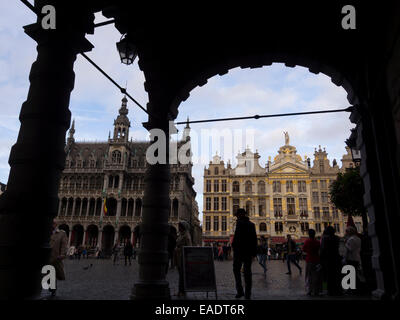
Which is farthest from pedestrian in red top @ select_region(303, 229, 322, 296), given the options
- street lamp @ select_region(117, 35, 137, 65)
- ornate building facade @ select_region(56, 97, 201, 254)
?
ornate building facade @ select_region(56, 97, 201, 254)

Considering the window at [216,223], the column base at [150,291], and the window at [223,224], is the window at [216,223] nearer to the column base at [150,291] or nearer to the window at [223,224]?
the window at [223,224]

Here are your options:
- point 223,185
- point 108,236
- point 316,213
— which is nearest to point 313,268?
point 108,236

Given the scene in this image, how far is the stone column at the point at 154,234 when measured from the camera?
232 inches

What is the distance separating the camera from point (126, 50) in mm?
5328

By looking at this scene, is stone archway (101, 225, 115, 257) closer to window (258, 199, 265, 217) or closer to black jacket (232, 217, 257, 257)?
window (258, 199, 265, 217)

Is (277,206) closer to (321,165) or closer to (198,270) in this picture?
(321,165)

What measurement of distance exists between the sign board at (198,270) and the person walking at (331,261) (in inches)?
121

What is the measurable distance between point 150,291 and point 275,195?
48536 millimetres

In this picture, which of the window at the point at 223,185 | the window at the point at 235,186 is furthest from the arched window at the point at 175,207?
the window at the point at 235,186

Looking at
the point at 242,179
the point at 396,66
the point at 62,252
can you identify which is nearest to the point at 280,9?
the point at 396,66

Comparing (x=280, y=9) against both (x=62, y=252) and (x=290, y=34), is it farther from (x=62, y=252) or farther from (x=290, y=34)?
(x=62, y=252)

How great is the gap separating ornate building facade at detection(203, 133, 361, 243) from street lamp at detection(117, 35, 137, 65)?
47153 mm

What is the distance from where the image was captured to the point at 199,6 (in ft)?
19.5

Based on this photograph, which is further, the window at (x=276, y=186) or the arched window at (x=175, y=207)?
the window at (x=276, y=186)
